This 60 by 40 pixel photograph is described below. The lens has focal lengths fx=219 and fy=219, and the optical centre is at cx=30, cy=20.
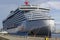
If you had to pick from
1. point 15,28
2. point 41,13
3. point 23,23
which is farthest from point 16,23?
point 41,13

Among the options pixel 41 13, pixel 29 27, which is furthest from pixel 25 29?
pixel 41 13

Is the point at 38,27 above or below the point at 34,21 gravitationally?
below

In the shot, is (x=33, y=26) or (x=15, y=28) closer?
(x=33, y=26)

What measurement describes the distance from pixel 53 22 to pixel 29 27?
7.38m

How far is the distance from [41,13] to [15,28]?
1221 centimetres

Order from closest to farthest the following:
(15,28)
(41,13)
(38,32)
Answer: (38,32) < (41,13) < (15,28)

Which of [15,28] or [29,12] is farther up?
[29,12]

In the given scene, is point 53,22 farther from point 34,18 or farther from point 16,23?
point 16,23

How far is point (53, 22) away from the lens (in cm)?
6506

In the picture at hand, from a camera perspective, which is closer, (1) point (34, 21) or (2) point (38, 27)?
(2) point (38, 27)

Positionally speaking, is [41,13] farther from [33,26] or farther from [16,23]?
[16,23]

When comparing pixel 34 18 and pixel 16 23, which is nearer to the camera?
pixel 34 18

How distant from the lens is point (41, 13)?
221ft

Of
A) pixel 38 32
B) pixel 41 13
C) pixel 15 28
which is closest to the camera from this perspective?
pixel 38 32
